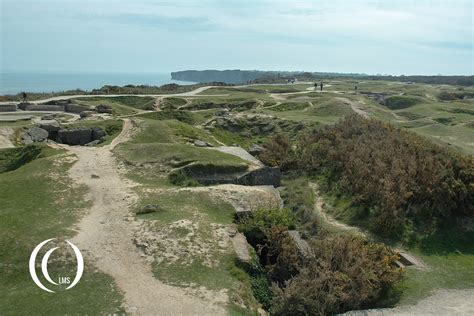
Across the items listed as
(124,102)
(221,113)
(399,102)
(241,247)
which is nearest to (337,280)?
(241,247)

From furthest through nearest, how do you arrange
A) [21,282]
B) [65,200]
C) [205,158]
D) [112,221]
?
[205,158]
[65,200]
[112,221]
[21,282]

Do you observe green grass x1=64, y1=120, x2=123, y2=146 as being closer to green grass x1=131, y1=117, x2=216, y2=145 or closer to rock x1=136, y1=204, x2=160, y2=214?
green grass x1=131, y1=117, x2=216, y2=145

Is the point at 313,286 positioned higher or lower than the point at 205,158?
lower

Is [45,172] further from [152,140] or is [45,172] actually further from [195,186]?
[152,140]

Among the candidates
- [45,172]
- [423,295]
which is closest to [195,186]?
[45,172]

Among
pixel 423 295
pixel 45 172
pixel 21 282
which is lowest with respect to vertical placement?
pixel 423 295

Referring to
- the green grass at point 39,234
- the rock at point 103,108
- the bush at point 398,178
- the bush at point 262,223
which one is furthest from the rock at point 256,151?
the rock at point 103,108

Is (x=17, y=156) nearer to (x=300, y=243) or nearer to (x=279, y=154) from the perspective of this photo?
(x=279, y=154)
